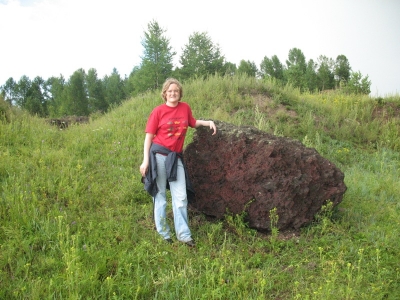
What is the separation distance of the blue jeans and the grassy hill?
6.5 inches

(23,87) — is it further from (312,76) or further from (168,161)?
(168,161)

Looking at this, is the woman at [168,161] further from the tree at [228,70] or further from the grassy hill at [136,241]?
the tree at [228,70]

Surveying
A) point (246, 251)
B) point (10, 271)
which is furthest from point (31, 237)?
point (246, 251)

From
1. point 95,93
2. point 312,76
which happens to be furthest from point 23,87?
point 312,76

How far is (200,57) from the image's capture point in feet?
68.8

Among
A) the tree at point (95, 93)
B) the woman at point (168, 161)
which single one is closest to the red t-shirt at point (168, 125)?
the woman at point (168, 161)

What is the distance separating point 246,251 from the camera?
4570 millimetres

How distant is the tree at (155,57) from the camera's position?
19000 mm

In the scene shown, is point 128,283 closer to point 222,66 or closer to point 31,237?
point 31,237

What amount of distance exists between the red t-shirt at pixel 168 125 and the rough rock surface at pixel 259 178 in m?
0.74

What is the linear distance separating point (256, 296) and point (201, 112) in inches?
286

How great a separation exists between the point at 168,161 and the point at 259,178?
136 centimetres

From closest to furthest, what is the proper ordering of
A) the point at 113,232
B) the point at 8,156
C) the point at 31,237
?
the point at 31,237
the point at 113,232
the point at 8,156

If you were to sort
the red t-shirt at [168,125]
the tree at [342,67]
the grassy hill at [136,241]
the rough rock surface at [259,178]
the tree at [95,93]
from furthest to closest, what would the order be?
the tree at [95,93] < the tree at [342,67] < the rough rock surface at [259,178] < the red t-shirt at [168,125] < the grassy hill at [136,241]
